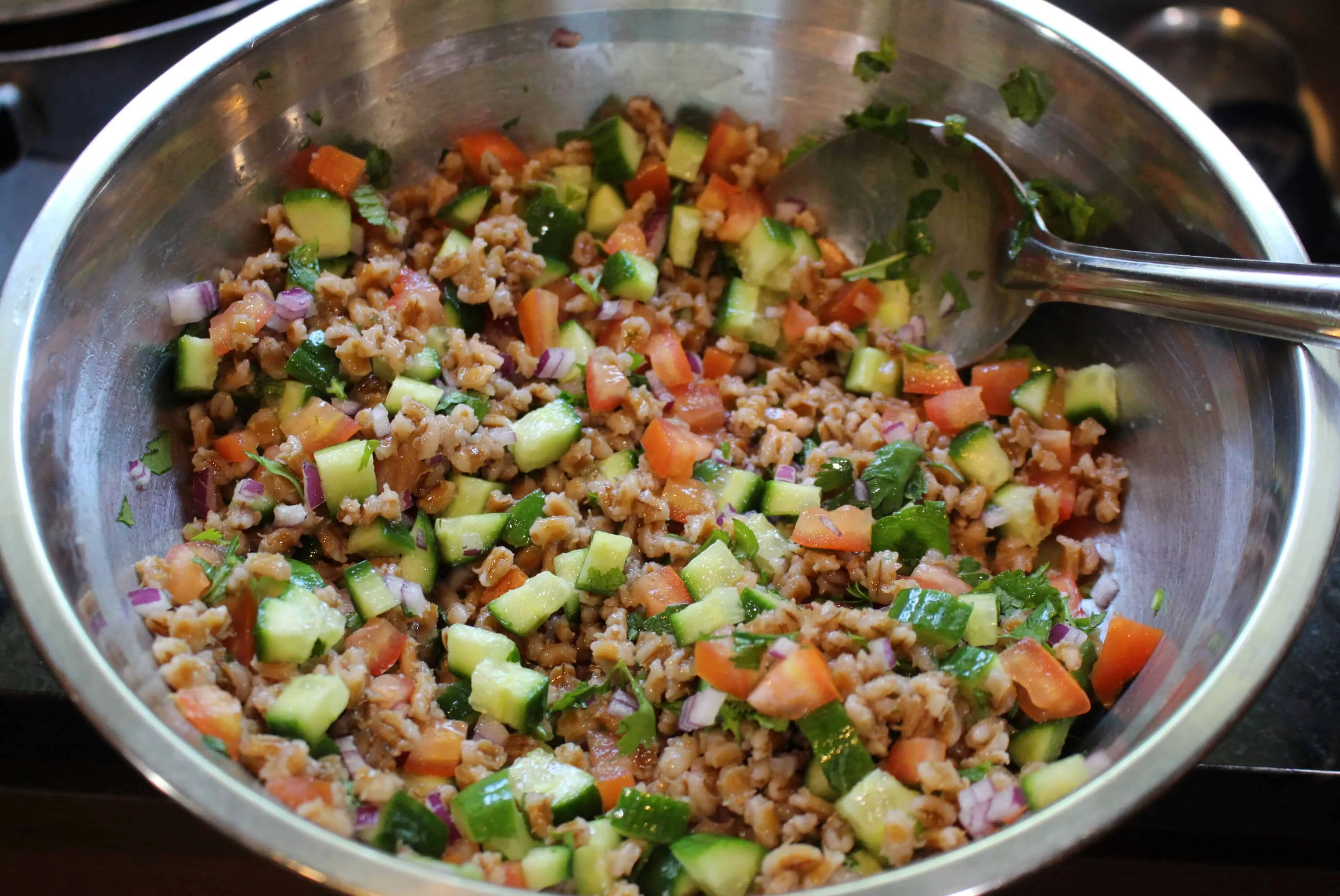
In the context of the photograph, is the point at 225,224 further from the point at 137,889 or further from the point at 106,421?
the point at 137,889

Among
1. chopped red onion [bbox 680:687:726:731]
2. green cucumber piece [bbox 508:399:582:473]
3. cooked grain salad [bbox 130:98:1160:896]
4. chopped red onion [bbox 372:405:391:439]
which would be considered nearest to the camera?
cooked grain salad [bbox 130:98:1160:896]

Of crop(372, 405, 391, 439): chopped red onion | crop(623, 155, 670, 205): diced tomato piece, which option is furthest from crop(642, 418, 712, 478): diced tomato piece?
crop(623, 155, 670, 205): diced tomato piece

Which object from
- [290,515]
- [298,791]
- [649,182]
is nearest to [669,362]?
[649,182]

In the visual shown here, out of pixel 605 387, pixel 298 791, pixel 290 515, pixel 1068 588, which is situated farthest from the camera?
pixel 605 387

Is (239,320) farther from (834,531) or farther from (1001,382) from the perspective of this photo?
(1001,382)

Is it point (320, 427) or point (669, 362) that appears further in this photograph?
point (669, 362)

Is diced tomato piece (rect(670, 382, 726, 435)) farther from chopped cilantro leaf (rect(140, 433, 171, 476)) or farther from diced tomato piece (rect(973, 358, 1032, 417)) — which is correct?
chopped cilantro leaf (rect(140, 433, 171, 476))

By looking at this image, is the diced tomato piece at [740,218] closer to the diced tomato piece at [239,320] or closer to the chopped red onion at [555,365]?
the chopped red onion at [555,365]

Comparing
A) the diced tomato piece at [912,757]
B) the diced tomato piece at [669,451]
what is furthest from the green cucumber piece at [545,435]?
the diced tomato piece at [912,757]
